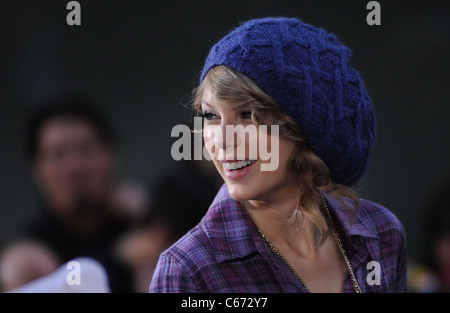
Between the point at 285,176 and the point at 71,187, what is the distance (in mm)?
1229

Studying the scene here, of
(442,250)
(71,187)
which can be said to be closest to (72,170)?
(71,187)

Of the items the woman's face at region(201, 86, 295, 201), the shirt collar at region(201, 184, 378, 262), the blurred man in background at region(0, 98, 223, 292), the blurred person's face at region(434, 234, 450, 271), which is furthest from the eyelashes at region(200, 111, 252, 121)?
the blurred person's face at region(434, 234, 450, 271)

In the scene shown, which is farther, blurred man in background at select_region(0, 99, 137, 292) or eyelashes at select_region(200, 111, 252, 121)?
blurred man in background at select_region(0, 99, 137, 292)

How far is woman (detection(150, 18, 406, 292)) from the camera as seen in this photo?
4.17 ft

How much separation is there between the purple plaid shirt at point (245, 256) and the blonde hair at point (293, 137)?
3.1 inches

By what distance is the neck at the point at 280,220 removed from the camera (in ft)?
4.66

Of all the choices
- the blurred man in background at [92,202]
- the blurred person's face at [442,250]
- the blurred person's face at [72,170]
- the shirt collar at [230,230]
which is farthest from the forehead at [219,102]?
the blurred person's face at [442,250]

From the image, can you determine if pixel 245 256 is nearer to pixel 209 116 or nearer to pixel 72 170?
pixel 209 116

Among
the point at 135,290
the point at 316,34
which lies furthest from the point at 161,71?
the point at 316,34

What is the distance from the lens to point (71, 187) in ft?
7.71

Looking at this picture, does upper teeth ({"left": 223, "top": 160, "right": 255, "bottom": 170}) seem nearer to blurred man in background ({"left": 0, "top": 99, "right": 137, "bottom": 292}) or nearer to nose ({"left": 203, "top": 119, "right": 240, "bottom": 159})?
nose ({"left": 203, "top": 119, "right": 240, "bottom": 159})

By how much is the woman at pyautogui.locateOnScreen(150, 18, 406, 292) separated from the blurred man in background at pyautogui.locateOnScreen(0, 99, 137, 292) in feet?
3.26
